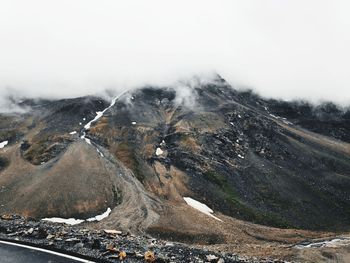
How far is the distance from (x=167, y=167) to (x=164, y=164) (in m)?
2.04

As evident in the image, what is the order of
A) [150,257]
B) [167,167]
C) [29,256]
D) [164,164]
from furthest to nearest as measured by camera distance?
1. [164,164]
2. [167,167]
3. [29,256]
4. [150,257]

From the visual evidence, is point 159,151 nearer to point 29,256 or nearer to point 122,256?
point 29,256

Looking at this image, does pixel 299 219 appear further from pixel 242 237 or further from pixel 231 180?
pixel 242 237

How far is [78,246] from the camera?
1931 centimetres

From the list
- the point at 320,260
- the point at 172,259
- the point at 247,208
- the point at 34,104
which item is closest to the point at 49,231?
the point at 172,259

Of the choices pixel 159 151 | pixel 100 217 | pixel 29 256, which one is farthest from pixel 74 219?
pixel 29 256

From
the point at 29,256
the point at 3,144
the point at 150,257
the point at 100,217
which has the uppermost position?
the point at 150,257

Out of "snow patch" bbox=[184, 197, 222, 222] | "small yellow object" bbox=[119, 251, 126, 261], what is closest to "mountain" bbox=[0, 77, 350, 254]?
"snow patch" bbox=[184, 197, 222, 222]

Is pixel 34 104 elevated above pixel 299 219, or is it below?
above

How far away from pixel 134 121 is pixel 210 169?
39.1 meters

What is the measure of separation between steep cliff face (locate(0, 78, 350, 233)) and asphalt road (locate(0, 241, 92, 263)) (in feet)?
240

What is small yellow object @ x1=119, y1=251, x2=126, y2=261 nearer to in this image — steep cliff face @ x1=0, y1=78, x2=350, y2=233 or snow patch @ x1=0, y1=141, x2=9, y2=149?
steep cliff face @ x1=0, y1=78, x2=350, y2=233

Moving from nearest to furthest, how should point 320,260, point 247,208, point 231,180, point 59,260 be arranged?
point 59,260 < point 320,260 < point 247,208 < point 231,180

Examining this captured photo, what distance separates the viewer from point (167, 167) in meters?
140
